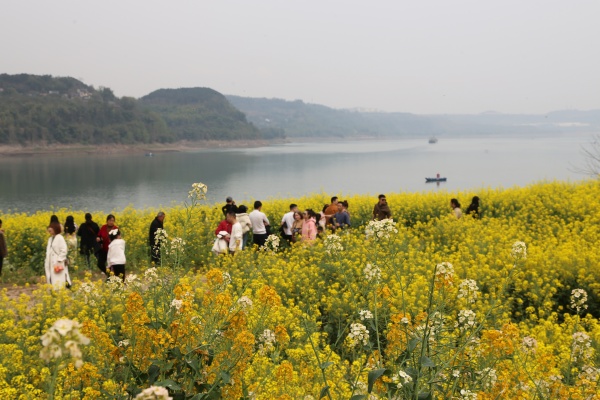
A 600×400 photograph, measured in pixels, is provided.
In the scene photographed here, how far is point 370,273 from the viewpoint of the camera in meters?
4.29

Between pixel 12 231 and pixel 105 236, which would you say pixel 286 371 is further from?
pixel 12 231

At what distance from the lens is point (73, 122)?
122 m

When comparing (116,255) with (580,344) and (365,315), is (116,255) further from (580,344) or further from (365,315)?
(580,344)

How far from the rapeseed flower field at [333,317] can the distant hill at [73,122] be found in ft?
364

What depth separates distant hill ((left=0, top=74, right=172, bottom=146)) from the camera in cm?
11300

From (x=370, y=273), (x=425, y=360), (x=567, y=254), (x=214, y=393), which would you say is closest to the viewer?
(x=425, y=360)

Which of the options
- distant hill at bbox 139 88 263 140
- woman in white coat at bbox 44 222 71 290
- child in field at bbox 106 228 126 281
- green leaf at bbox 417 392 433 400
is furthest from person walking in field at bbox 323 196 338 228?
distant hill at bbox 139 88 263 140

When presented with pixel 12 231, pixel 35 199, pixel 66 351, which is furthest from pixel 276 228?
pixel 35 199

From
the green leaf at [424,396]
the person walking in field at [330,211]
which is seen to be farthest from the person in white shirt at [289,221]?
the green leaf at [424,396]

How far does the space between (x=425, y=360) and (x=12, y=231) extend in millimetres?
12902

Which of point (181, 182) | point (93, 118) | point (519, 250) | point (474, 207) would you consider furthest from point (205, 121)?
point (519, 250)

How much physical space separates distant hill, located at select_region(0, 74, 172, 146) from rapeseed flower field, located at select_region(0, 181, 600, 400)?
11092 cm

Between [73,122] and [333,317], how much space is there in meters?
127

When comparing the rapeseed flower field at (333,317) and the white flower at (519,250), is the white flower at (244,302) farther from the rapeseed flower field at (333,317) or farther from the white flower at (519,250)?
the white flower at (519,250)
